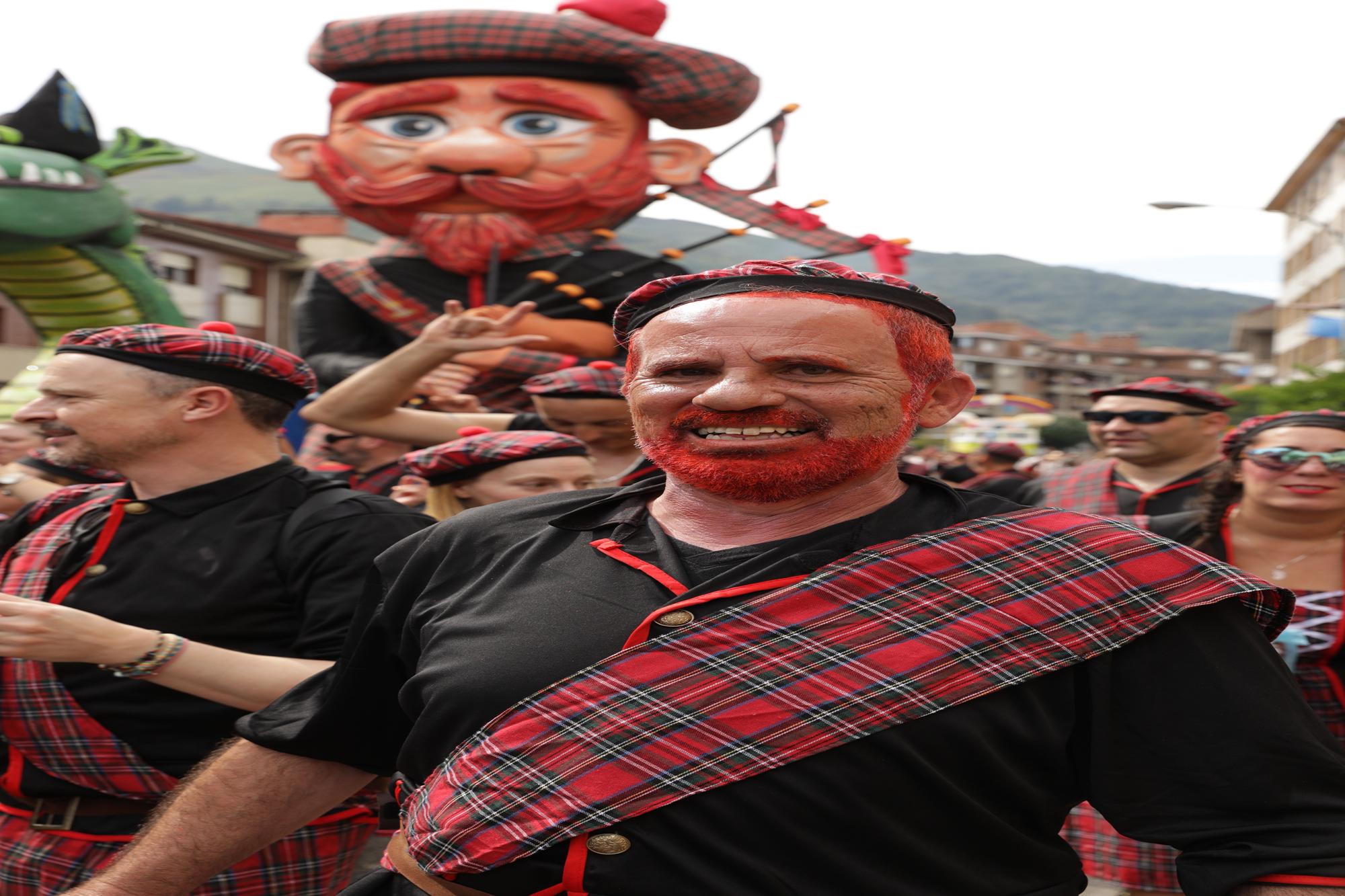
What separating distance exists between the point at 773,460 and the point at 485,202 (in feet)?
21.4

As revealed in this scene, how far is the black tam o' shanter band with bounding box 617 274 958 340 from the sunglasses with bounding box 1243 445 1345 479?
2273 mm

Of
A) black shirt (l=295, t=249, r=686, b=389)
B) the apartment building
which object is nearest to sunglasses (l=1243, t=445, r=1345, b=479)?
black shirt (l=295, t=249, r=686, b=389)

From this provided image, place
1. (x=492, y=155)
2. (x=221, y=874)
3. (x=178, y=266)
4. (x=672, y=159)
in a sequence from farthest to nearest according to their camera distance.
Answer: (x=178, y=266) < (x=672, y=159) < (x=492, y=155) < (x=221, y=874)

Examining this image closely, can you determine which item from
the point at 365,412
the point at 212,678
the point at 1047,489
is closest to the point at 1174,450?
the point at 1047,489

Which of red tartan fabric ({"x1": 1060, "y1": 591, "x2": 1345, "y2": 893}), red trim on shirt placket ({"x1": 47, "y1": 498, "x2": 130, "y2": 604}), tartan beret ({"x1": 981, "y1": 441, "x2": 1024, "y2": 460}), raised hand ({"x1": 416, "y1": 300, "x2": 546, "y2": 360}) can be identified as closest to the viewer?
red trim on shirt placket ({"x1": 47, "y1": 498, "x2": 130, "y2": 604})

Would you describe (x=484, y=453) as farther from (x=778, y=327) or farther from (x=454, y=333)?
(x=778, y=327)

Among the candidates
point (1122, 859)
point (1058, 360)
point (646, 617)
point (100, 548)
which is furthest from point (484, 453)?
point (1058, 360)

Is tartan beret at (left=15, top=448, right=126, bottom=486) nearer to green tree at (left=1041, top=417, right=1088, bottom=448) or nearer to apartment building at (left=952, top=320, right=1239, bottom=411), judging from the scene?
green tree at (left=1041, top=417, right=1088, bottom=448)

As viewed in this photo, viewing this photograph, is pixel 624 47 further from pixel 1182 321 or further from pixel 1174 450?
pixel 1182 321

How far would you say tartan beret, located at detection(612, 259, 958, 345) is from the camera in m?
1.95

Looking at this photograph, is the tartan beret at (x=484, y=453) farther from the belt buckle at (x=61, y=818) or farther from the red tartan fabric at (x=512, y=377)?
the red tartan fabric at (x=512, y=377)

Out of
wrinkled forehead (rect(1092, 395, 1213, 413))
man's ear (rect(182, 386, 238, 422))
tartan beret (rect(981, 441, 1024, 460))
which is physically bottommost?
tartan beret (rect(981, 441, 1024, 460))

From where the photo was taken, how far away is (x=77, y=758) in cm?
288

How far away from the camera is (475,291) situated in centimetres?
823
